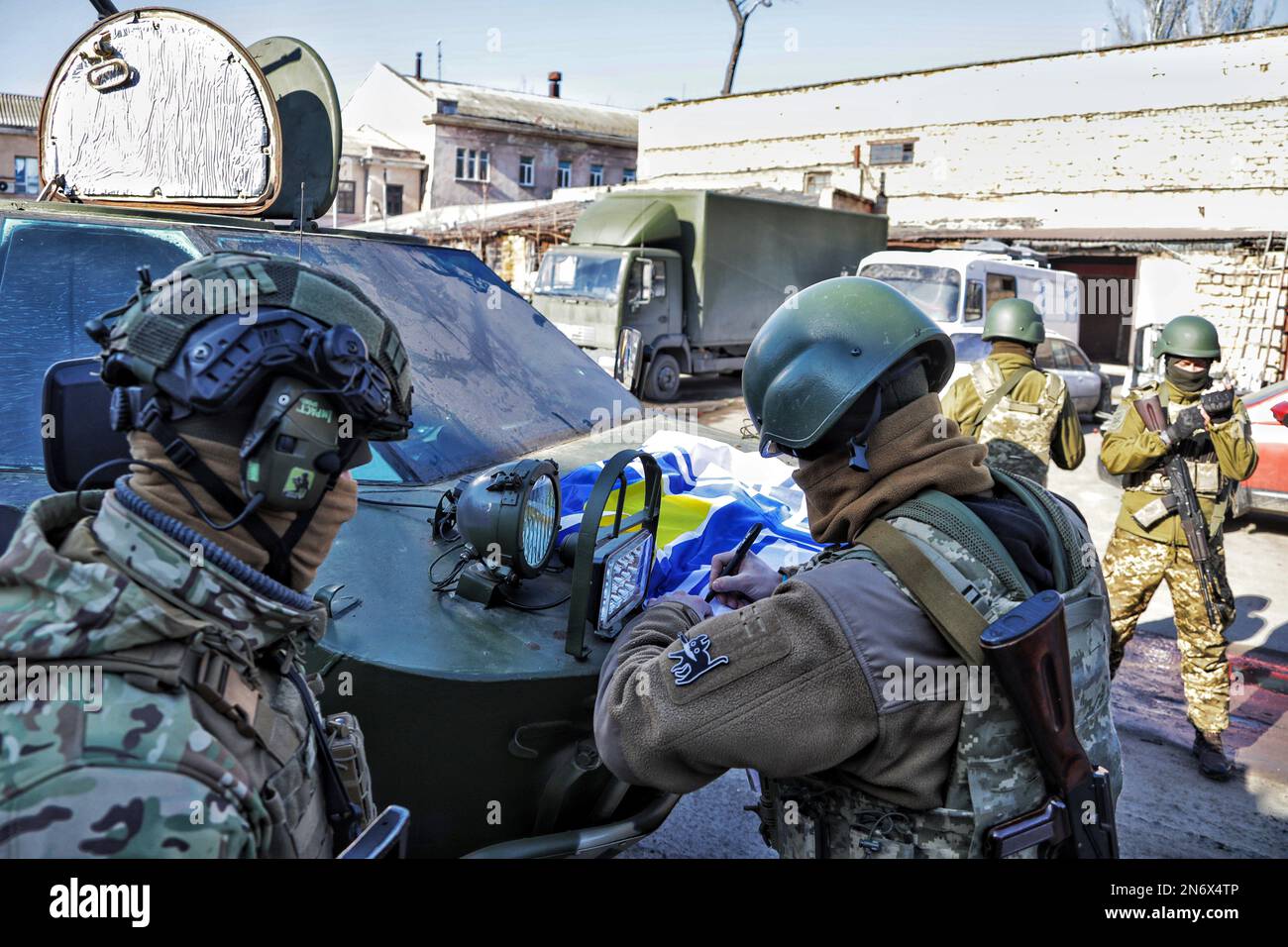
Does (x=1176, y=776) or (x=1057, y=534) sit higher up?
(x=1057, y=534)

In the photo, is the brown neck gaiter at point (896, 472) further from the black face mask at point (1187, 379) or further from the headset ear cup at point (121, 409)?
the black face mask at point (1187, 379)

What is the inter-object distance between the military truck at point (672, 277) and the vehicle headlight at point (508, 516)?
12323 mm

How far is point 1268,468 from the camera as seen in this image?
9062 millimetres

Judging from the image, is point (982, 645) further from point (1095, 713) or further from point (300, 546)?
point (300, 546)

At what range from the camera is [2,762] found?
4.09ft

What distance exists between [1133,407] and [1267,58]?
826 inches

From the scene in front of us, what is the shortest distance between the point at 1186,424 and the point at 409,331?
3.65 metres

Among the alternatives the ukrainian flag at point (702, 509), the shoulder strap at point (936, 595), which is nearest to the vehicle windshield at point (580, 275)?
the ukrainian flag at point (702, 509)

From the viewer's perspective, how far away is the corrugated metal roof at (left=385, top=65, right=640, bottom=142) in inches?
1511

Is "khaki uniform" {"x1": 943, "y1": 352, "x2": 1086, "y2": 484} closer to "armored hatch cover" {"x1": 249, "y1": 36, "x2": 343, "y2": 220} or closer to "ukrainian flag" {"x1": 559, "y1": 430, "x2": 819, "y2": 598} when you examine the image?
"ukrainian flag" {"x1": 559, "y1": 430, "x2": 819, "y2": 598}

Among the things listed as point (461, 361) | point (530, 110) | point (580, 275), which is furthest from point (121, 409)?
point (530, 110)

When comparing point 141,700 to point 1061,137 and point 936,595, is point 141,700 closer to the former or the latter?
point 936,595

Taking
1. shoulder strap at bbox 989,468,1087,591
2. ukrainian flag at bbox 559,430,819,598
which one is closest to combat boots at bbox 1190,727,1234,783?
ukrainian flag at bbox 559,430,819,598
